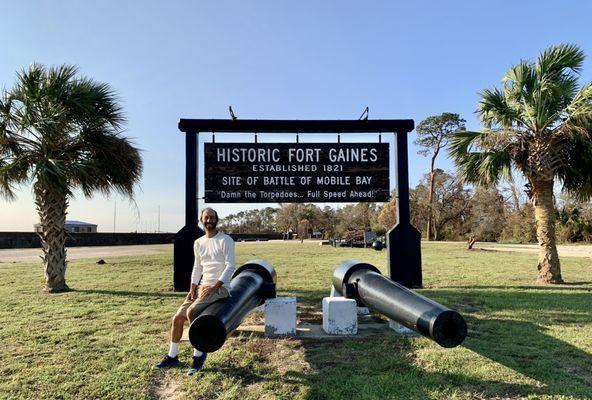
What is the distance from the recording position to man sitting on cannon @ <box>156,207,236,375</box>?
3.99 metres

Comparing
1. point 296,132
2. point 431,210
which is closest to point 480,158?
point 296,132

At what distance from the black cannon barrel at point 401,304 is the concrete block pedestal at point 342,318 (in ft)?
0.39

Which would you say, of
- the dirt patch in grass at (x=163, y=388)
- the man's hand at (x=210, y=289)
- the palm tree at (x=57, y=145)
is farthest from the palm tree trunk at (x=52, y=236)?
the man's hand at (x=210, y=289)

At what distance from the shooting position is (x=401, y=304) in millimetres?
3930

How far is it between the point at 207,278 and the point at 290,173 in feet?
14.1

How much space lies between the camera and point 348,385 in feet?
12.3

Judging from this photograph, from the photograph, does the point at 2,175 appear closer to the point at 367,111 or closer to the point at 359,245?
the point at 367,111

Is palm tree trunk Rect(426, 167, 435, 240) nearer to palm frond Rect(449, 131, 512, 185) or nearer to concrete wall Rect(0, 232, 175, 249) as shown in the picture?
concrete wall Rect(0, 232, 175, 249)

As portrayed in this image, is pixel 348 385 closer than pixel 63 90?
Yes

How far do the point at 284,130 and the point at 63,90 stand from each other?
4.76 m

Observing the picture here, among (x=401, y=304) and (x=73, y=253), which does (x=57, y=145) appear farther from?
(x=73, y=253)

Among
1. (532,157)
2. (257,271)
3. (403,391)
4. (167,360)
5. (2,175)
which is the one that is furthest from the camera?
(532,157)

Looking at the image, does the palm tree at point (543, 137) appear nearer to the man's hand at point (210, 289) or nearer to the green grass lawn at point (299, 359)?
the green grass lawn at point (299, 359)

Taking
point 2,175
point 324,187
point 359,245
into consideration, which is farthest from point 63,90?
point 359,245
